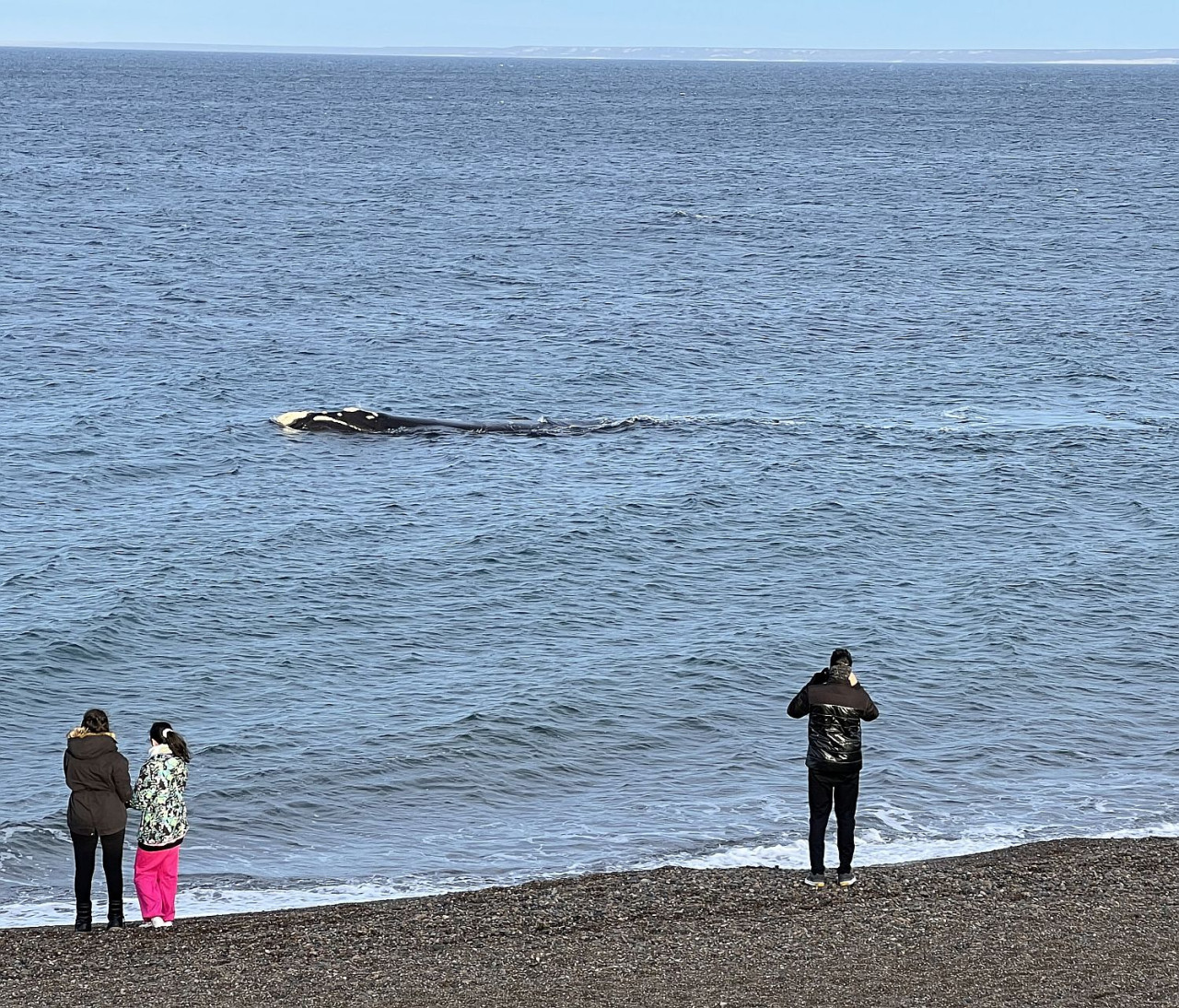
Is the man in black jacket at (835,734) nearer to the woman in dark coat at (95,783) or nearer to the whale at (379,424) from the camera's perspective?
the woman in dark coat at (95,783)

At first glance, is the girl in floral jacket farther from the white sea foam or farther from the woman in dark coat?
the white sea foam

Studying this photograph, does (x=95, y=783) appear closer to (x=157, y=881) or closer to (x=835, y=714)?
(x=157, y=881)

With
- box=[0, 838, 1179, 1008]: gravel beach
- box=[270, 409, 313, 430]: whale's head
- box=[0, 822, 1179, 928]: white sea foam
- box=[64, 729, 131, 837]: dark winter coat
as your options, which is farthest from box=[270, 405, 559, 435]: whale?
box=[64, 729, 131, 837]: dark winter coat

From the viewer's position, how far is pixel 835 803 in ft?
52.0

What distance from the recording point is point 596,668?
2636cm

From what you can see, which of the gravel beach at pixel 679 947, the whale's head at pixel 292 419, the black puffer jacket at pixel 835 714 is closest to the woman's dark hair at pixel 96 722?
the gravel beach at pixel 679 947

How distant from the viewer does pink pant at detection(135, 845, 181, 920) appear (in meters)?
15.2

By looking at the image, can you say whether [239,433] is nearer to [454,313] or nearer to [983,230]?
[454,313]

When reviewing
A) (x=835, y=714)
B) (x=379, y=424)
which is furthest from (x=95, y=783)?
(x=379, y=424)

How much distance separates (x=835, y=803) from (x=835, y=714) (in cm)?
105

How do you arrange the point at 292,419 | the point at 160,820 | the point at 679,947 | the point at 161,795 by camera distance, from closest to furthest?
the point at 679,947
the point at 161,795
the point at 160,820
the point at 292,419

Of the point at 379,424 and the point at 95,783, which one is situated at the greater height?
the point at 95,783

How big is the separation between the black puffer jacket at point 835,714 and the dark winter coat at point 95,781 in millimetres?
6317

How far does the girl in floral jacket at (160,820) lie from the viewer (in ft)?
48.5
